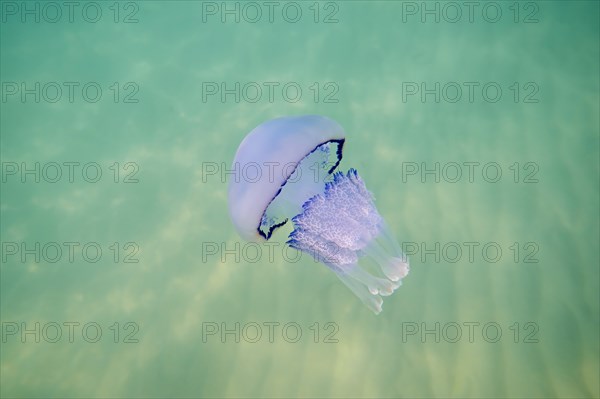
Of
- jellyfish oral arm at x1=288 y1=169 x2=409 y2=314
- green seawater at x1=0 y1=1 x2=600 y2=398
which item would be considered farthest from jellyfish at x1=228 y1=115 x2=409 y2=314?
green seawater at x1=0 y1=1 x2=600 y2=398

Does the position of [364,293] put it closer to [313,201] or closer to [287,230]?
[313,201]

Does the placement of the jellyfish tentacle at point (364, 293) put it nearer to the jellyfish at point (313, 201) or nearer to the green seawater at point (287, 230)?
the jellyfish at point (313, 201)

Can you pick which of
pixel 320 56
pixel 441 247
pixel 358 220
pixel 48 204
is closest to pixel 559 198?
pixel 441 247

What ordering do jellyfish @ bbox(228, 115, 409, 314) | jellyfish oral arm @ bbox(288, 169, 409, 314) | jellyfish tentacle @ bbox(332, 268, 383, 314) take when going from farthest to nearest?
jellyfish tentacle @ bbox(332, 268, 383, 314), jellyfish oral arm @ bbox(288, 169, 409, 314), jellyfish @ bbox(228, 115, 409, 314)

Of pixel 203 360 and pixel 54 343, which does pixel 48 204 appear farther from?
pixel 203 360

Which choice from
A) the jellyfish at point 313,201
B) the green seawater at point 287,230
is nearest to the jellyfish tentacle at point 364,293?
the jellyfish at point 313,201

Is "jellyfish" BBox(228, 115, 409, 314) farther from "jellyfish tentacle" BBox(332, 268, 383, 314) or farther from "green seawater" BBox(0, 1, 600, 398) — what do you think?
"green seawater" BBox(0, 1, 600, 398)
